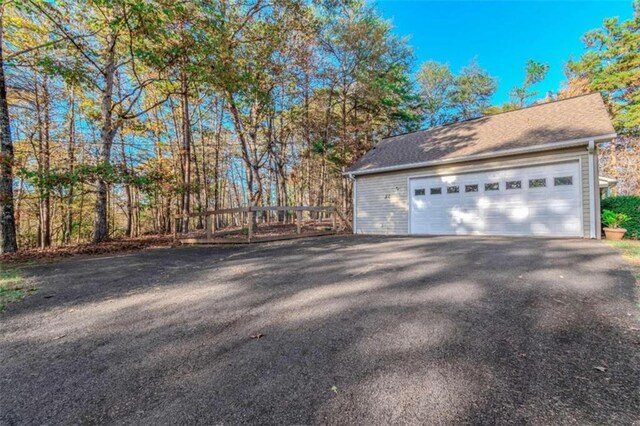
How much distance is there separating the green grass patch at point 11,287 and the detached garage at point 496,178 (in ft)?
31.8

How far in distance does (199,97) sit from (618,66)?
22.9 metres

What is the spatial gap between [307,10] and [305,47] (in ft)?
8.98

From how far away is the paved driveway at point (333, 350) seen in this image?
1.47m

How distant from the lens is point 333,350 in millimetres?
2055

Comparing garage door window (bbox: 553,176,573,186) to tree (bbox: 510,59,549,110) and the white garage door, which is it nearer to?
the white garage door

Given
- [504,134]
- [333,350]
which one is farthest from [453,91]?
[333,350]

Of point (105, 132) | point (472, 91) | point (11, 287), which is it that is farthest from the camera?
point (472, 91)

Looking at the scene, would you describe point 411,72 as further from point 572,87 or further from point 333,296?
point 333,296

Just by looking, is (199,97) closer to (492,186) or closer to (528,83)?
(492,186)

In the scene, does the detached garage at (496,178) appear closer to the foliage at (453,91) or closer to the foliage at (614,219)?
the foliage at (614,219)

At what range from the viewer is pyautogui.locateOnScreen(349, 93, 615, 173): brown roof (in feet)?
25.8

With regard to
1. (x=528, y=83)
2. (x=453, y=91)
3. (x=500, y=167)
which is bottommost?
(x=500, y=167)

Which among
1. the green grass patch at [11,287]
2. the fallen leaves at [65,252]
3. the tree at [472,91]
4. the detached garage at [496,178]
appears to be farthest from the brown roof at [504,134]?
the tree at [472,91]

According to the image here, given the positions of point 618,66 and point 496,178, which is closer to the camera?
point 496,178
